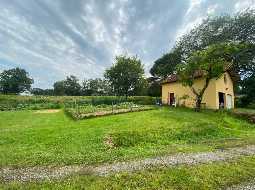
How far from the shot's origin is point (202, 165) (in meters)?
8.84

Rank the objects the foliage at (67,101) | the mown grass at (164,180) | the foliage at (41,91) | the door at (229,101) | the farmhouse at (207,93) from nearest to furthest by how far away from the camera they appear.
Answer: the mown grass at (164,180) < the farmhouse at (207,93) < the door at (229,101) < the foliage at (67,101) < the foliage at (41,91)

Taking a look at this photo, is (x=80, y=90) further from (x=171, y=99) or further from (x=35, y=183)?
(x=35, y=183)

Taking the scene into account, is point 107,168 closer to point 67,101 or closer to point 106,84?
point 67,101

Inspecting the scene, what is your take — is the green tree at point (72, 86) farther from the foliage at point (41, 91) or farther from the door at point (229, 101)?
the door at point (229, 101)

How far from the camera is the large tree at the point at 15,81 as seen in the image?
100494 millimetres

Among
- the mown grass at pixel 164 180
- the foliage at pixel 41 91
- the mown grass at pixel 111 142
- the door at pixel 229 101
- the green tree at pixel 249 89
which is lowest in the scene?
the mown grass at pixel 164 180

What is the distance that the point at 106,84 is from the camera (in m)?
78.6

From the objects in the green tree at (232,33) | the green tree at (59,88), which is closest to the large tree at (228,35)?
the green tree at (232,33)

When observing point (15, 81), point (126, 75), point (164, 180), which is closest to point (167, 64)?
point (126, 75)

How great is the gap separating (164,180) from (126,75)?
39.3 meters

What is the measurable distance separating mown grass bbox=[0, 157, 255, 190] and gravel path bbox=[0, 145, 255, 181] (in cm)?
48

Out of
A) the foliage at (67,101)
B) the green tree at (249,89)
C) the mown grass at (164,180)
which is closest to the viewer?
the mown grass at (164,180)

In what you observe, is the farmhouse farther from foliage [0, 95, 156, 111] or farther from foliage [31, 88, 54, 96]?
foliage [31, 88, 54, 96]

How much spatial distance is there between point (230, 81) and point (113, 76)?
21.1 metres
